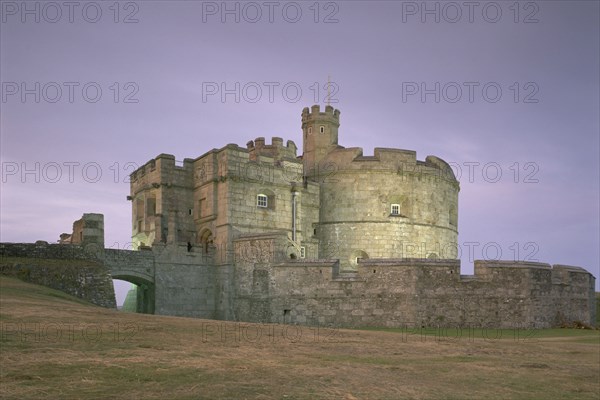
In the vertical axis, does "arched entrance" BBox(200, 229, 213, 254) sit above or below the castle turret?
below

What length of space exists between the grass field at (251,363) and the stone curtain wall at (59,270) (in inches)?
297

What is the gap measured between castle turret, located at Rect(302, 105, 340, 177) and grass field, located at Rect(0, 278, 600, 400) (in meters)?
25.6

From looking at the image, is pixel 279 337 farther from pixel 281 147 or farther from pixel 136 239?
pixel 281 147

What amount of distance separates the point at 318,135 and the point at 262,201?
9.60 meters

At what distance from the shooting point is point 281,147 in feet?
152

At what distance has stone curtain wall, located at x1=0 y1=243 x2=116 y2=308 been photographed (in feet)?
80.6

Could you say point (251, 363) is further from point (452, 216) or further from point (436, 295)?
point (452, 216)

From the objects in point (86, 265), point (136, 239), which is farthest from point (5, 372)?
point (136, 239)

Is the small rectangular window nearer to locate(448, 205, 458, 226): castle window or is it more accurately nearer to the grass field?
locate(448, 205, 458, 226): castle window

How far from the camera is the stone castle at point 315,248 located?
25953mm

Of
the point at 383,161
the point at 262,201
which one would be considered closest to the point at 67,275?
the point at 262,201

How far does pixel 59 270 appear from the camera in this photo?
82.1 feet

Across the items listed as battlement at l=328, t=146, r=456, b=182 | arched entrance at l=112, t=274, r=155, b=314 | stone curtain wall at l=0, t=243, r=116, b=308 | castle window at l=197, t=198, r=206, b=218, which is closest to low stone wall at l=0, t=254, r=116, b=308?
stone curtain wall at l=0, t=243, r=116, b=308

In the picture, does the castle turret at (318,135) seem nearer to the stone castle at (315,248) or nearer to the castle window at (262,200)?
the stone castle at (315,248)
